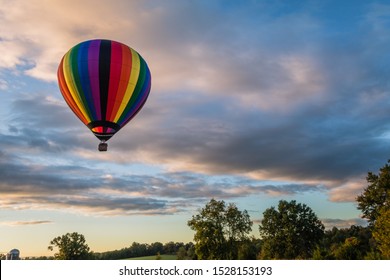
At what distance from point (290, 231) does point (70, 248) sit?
167ft

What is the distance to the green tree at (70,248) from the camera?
348 feet

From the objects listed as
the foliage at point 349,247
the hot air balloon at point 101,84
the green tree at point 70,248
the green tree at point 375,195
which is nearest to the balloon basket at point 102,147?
the hot air balloon at point 101,84

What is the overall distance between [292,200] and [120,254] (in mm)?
42724

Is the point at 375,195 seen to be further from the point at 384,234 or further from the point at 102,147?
the point at 102,147

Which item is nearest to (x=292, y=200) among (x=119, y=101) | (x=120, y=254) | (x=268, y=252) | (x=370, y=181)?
(x=268, y=252)

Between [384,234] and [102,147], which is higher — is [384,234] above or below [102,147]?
below

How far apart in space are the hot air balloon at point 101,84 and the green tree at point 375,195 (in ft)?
151

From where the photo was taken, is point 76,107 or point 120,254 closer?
point 76,107

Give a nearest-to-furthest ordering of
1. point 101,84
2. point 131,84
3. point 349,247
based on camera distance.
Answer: point 101,84
point 131,84
point 349,247

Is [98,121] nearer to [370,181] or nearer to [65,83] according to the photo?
[65,83]

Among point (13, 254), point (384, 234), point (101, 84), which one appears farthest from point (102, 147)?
point (384, 234)

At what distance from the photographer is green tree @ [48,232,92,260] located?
106000mm

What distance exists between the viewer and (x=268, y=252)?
3349 inches

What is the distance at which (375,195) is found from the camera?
71562mm
